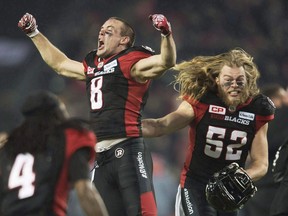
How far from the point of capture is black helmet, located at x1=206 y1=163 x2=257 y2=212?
502 centimetres

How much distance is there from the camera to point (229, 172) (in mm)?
5066

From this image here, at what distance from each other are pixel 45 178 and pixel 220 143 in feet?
6.07

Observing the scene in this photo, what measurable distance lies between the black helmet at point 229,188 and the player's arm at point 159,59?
72cm

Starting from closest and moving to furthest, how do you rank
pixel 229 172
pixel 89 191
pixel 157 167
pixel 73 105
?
1. pixel 89 191
2. pixel 229 172
3. pixel 157 167
4. pixel 73 105

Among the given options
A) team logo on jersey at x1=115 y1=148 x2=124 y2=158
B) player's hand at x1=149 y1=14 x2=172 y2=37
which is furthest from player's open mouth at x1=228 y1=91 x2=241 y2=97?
team logo on jersey at x1=115 y1=148 x2=124 y2=158

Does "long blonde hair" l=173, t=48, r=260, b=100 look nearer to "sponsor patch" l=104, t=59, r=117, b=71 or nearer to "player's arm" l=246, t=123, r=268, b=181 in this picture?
"player's arm" l=246, t=123, r=268, b=181

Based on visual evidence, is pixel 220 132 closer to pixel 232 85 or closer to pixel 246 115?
pixel 246 115

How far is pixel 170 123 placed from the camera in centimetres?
531

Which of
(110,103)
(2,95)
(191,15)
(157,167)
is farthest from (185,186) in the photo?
(191,15)

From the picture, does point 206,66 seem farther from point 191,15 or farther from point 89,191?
point 191,15

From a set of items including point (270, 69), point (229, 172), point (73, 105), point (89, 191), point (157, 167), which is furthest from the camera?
point (270, 69)

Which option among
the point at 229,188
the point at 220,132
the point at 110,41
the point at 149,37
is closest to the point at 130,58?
the point at 110,41

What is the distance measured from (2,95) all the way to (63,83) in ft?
2.49

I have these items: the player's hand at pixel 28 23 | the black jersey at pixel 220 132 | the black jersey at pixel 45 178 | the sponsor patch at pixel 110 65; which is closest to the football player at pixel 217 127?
the black jersey at pixel 220 132
